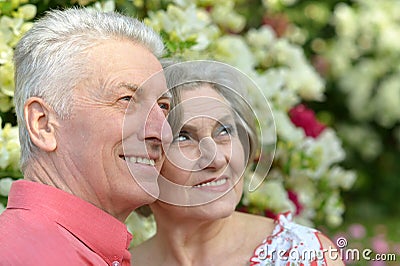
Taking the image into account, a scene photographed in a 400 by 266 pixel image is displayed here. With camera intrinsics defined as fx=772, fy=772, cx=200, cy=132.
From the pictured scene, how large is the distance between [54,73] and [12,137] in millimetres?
586

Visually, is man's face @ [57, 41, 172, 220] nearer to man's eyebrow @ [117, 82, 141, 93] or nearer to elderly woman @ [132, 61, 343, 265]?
man's eyebrow @ [117, 82, 141, 93]

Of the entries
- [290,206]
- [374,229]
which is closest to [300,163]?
[290,206]

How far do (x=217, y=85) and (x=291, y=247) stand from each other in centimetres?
60

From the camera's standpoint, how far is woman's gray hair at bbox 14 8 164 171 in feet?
7.25

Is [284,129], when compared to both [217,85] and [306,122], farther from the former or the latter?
[217,85]

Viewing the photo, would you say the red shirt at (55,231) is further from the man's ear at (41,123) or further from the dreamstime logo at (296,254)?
the dreamstime logo at (296,254)

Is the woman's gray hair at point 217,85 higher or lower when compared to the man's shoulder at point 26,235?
higher

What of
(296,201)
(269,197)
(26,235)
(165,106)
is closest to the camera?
(26,235)

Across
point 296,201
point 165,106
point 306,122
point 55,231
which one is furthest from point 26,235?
point 306,122

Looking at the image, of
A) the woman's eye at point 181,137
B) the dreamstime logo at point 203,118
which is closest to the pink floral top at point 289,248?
the dreamstime logo at point 203,118

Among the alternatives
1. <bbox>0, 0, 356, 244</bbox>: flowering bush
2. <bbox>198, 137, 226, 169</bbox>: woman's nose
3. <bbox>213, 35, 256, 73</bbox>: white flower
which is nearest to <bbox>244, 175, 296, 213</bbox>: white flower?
<bbox>0, 0, 356, 244</bbox>: flowering bush

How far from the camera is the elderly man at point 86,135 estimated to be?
7.17 ft

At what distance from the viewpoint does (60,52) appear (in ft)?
7.33

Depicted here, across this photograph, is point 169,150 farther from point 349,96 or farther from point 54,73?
point 349,96
